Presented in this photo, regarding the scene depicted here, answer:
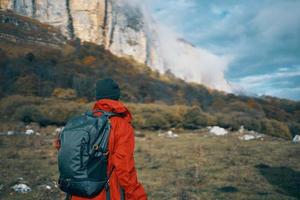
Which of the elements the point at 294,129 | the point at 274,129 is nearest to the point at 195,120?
the point at 274,129

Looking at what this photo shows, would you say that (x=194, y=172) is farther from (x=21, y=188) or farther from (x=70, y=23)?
(x=70, y=23)

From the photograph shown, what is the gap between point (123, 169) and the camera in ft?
10.5

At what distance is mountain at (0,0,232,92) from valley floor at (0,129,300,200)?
222ft

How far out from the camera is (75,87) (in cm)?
4444

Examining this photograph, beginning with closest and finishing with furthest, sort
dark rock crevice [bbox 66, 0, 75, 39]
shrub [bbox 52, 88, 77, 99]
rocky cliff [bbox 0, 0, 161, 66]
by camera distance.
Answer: shrub [bbox 52, 88, 77, 99] → rocky cliff [bbox 0, 0, 161, 66] → dark rock crevice [bbox 66, 0, 75, 39]

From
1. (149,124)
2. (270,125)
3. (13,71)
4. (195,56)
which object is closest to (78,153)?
(149,124)

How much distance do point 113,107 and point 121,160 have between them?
0.48 metres

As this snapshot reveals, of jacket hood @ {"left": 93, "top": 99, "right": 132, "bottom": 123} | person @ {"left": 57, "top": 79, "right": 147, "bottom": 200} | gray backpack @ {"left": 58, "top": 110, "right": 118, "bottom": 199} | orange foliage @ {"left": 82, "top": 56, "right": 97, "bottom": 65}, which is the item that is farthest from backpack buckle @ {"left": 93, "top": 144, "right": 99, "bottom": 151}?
orange foliage @ {"left": 82, "top": 56, "right": 97, "bottom": 65}

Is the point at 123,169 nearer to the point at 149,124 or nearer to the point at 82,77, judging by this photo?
the point at 149,124

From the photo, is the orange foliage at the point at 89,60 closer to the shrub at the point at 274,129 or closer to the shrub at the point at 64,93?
the shrub at the point at 64,93

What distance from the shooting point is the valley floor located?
8.61 metres

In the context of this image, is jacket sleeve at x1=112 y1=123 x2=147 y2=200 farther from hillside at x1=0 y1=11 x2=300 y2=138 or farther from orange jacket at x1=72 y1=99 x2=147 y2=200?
hillside at x1=0 y1=11 x2=300 y2=138

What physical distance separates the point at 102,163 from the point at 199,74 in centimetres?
13272

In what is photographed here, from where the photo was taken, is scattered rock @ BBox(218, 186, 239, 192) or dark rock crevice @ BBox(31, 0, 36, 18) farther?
dark rock crevice @ BBox(31, 0, 36, 18)
